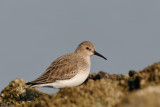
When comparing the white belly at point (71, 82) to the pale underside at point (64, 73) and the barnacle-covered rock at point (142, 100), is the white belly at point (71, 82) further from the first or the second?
the barnacle-covered rock at point (142, 100)

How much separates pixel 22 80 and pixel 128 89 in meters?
9.86

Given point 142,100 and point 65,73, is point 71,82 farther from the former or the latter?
point 142,100

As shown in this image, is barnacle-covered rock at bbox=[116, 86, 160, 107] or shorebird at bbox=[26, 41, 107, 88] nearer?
barnacle-covered rock at bbox=[116, 86, 160, 107]

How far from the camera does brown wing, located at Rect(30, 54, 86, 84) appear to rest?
19.7 m

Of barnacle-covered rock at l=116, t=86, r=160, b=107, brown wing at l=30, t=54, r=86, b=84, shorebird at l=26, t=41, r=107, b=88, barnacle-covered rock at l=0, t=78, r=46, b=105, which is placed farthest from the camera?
barnacle-covered rock at l=0, t=78, r=46, b=105

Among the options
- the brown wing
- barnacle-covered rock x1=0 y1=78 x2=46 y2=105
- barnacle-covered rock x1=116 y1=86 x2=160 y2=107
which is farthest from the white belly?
barnacle-covered rock x1=116 y1=86 x2=160 y2=107

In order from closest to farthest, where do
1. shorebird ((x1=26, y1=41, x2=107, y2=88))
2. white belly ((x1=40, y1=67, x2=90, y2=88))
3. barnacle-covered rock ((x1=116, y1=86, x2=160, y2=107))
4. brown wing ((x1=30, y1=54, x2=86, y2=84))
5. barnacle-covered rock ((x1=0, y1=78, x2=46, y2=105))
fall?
barnacle-covered rock ((x1=116, y1=86, x2=160, y2=107)), white belly ((x1=40, y1=67, x2=90, y2=88)), shorebird ((x1=26, y1=41, x2=107, y2=88)), brown wing ((x1=30, y1=54, x2=86, y2=84)), barnacle-covered rock ((x1=0, y1=78, x2=46, y2=105))

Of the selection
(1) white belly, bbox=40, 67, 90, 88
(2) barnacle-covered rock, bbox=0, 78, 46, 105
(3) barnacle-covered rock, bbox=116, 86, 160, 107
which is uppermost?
(1) white belly, bbox=40, 67, 90, 88

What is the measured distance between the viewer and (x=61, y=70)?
65.7ft

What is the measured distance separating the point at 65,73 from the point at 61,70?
402 mm

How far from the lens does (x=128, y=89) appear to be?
47.9 feet

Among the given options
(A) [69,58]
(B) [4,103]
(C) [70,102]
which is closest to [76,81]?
(A) [69,58]

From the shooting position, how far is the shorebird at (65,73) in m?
19.4

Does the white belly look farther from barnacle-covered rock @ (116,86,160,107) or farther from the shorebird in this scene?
barnacle-covered rock @ (116,86,160,107)
